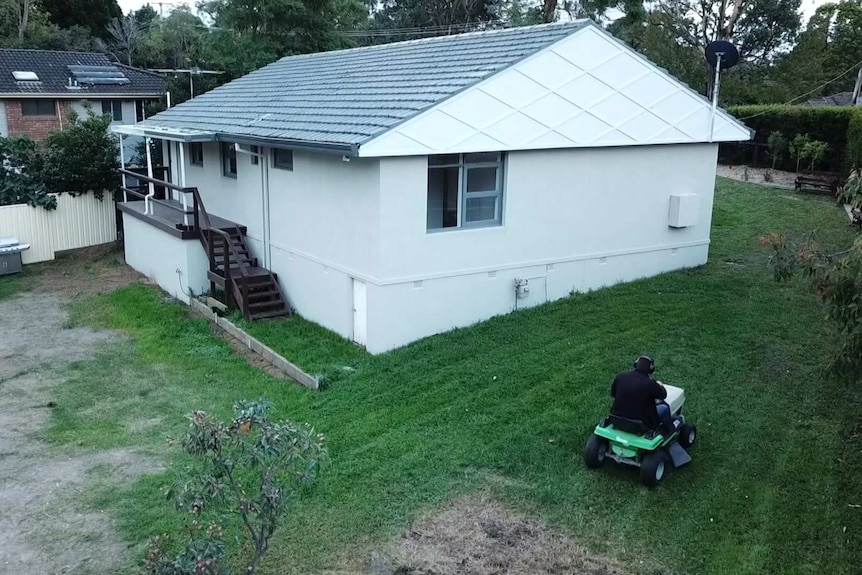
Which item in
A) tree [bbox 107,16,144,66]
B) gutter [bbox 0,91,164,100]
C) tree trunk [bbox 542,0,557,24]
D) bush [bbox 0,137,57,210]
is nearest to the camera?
bush [bbox 0,137,57,210]

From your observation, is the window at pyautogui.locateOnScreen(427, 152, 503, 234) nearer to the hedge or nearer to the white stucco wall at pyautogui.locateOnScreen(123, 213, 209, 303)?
the white stucco wall at pyautogui.locateOnScreen(123, 213, 209, 303)

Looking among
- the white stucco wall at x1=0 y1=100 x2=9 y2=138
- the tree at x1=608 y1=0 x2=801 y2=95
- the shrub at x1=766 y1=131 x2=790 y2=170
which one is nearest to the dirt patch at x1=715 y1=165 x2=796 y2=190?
the shrub at x1=766 y1=131 x2=790 y2=170

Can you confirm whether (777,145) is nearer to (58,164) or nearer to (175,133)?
(175,133)

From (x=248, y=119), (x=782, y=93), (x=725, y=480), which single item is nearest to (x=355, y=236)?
(x=248, y=119)

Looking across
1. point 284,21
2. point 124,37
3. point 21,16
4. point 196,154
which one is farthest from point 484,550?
point 21,16

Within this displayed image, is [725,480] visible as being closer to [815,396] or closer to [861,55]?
[815,396]

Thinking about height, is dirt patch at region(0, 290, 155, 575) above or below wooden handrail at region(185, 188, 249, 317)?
below
